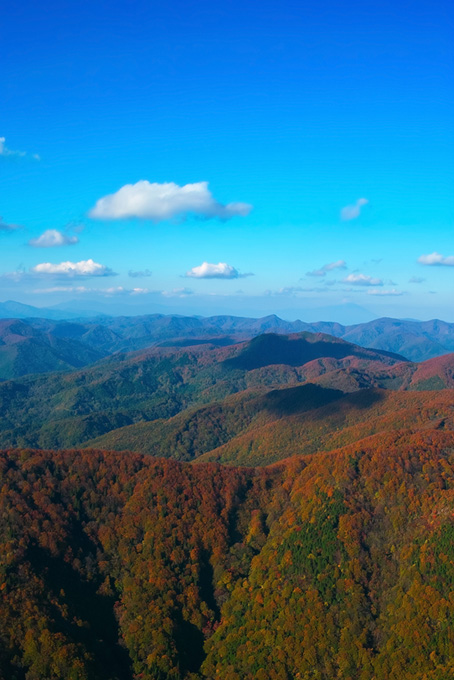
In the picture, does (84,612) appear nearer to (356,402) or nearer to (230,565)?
(230,565)

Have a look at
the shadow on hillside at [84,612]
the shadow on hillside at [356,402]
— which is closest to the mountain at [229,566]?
the shadow on hillside at [84,612]

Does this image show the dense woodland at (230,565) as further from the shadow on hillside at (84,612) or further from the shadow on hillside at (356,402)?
the shadow on hillside at (356,402)

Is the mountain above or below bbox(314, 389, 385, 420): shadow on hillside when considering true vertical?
below

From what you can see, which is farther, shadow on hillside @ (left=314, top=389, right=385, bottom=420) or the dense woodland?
shadow on hillside @ (left=314, top=389, right=385, bottom=420)

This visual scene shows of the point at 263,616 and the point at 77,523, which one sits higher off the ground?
the point at 77,523

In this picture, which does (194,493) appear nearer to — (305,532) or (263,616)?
(305,532)

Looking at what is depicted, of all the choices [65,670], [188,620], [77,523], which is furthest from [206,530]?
[65,670]

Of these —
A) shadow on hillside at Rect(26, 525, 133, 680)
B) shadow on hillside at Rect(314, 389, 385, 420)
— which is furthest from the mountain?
shadow on hillside at Rect(314, 389, 385, 420)

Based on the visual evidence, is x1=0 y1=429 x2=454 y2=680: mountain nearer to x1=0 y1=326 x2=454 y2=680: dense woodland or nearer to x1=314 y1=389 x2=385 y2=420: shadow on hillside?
x1=0 y1=326 x2=454 y2=680: dense woodland

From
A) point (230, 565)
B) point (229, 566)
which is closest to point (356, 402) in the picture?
point (230, 565)
